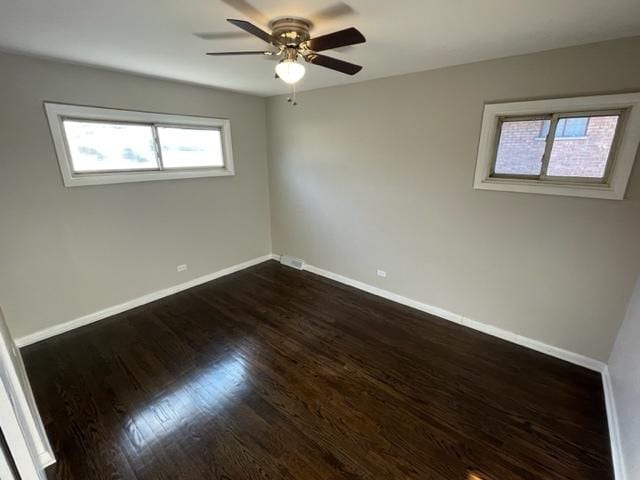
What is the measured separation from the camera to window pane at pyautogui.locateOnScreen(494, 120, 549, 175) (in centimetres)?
235

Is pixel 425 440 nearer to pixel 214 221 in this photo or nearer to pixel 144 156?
pixel 214 221

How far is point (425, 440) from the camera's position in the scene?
179cm

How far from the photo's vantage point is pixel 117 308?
319 cm

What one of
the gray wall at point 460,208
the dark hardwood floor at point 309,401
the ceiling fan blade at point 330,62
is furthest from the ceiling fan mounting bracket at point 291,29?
the dark hardwood floor at point 309,401

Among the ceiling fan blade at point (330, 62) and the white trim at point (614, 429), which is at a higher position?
the ceiling fan blade at point (330, 62)

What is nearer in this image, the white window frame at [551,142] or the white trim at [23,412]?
the white trim at [23,412]

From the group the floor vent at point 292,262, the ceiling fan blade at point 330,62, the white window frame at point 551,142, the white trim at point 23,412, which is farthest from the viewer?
the floor vent at point 292,262

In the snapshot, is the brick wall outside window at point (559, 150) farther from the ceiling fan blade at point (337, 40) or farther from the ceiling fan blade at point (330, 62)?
the ceiling fan blade at point (337, 40)

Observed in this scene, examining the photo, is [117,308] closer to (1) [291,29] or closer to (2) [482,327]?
(1) [291,29]

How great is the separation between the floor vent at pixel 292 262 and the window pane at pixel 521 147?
284 cm

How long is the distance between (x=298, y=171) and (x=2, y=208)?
3.02 m

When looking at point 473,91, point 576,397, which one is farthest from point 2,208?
point 576,397

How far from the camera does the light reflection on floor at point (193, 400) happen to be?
1.88 m

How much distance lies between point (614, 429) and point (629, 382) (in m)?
0.32
